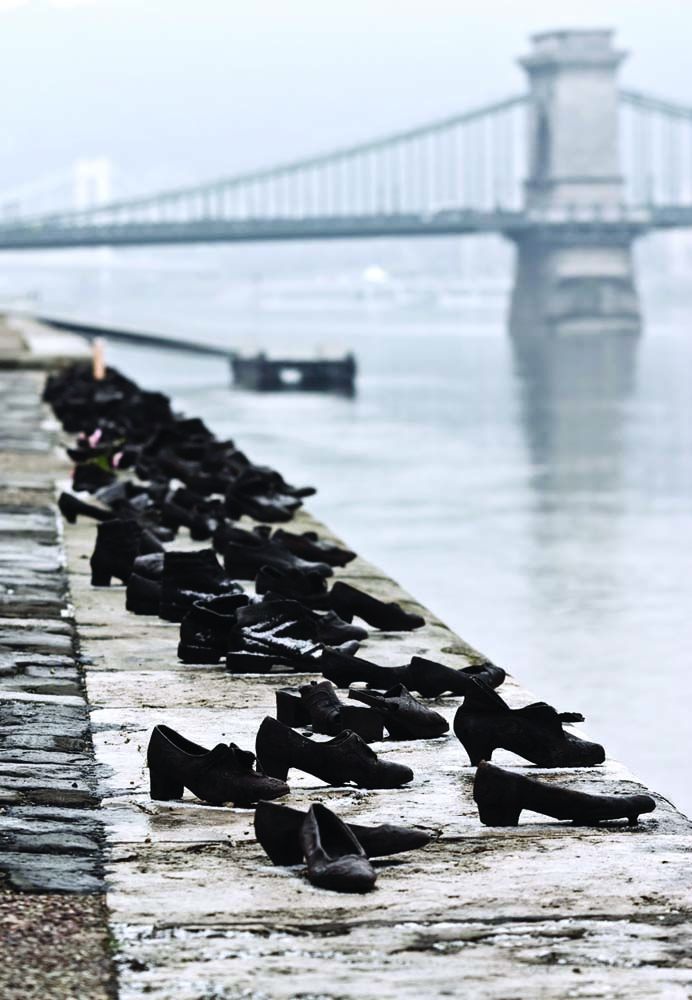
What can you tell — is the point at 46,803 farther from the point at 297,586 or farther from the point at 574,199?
the point at 574,199

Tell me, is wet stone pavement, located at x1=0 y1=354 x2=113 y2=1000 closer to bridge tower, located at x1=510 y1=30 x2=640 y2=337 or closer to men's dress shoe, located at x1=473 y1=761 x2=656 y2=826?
men's dress shoe, located at x1=473 y1=761 x2=656 y2=826

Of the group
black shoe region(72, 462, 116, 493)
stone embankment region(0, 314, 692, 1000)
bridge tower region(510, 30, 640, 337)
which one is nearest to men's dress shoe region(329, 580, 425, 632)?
stone embankment region(0, 314, 692, 1000)

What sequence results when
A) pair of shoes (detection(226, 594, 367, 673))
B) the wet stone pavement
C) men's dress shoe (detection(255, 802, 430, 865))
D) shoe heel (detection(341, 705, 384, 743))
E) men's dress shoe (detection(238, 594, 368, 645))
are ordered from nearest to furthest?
1. the wet stone pavement
2. men's dress shoe (detection(255, 802, 430, 865))
3. shoe heel (detection(341, 705, 384, 743))
4. pair of shoes (detection(226, 594, 367, 673))
5. men's dress shoe (detection(238, 594, 368, 645))

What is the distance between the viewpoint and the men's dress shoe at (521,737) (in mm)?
4352

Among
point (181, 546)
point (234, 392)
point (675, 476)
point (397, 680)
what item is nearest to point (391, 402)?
point (234, 392)

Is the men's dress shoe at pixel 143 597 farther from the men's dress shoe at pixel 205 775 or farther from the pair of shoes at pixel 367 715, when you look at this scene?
the men's dress shoe at pixel 205 775

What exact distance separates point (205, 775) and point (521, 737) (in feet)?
2.61

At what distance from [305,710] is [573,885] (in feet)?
4.71

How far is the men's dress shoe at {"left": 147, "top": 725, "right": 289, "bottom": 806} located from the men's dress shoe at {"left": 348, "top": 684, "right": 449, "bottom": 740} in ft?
2.27

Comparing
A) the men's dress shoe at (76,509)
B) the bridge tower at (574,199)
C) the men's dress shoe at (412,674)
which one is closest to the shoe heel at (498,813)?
the men's dress shoe at (412,674)

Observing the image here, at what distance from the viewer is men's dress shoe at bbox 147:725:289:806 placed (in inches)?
155

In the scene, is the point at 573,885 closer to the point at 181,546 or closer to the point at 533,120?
the point at 181,546

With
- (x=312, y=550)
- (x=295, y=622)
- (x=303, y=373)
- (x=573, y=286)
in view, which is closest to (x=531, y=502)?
(x=312, y=550)

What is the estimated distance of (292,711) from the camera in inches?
186
